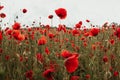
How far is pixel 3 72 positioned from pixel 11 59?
1.80 ft

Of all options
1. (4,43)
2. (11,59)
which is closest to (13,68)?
(11,59)

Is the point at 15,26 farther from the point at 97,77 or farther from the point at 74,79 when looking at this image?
the point at 74,79

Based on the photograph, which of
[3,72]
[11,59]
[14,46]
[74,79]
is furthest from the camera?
[14,46]

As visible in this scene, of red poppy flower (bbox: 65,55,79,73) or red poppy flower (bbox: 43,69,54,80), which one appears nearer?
red poppy flower (bbox: 65,55,79,73)

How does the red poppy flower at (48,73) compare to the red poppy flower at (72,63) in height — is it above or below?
below

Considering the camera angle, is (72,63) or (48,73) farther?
(48,73)

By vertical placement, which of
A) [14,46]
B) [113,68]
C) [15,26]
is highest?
[15,26]

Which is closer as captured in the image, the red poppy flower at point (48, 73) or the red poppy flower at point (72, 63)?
the red poppy flower at point (72, 63)

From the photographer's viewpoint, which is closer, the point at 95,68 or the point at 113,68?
the point at 95,68

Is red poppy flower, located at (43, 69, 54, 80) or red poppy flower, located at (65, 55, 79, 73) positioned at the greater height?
red poppy flower, located at (65, 55, 79, 73)

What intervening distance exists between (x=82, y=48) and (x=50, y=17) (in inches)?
28.9

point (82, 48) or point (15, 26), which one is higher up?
point (15, 26)

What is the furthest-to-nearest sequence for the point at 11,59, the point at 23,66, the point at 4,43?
the point at 4,43
the point at 11,59
the point at 23,66

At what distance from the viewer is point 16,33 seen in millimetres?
3650
